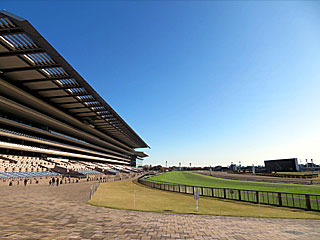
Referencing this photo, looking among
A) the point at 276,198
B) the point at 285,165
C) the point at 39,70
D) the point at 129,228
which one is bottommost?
the point at 276,198

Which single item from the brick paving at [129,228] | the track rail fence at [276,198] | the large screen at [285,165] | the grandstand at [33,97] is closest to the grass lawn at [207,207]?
the track rail fence at [276,198]

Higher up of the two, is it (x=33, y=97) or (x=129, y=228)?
(x=33, y=97)

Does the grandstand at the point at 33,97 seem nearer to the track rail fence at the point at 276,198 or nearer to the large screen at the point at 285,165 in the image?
the track rail fence at the point at 276,198

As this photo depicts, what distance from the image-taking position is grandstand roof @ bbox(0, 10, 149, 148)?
19703 millimetres

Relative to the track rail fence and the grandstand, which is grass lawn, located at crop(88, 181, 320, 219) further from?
the grandstand

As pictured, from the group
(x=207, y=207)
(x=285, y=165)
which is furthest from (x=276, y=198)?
(x=285, y=165)

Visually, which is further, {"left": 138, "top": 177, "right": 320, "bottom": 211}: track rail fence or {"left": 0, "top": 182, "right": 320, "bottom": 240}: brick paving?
{"left": 138, "top": 177, "right": 320, "bottom": 211}: track rail fence

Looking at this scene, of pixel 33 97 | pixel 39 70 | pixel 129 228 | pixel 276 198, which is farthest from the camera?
pixel 33 97

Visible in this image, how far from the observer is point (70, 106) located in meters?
47.2

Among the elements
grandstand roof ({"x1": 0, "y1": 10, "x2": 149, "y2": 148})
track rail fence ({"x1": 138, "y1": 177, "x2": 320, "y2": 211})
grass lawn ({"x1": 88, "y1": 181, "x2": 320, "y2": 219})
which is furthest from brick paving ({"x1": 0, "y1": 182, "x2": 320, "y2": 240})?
grandstand roof ({"x1": 0, "y1": 10, "x2": 149, "y2": 148})

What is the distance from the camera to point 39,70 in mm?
28969

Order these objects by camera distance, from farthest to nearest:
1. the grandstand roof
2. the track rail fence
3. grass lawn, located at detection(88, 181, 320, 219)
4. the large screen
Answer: the large screen < the grandstand roof < the track rail fence < grass lawn, located at detection(88, 181, 320, 219)

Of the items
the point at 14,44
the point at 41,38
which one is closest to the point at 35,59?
the point at 14,44

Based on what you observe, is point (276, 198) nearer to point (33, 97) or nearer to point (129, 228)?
point (129, 228)
